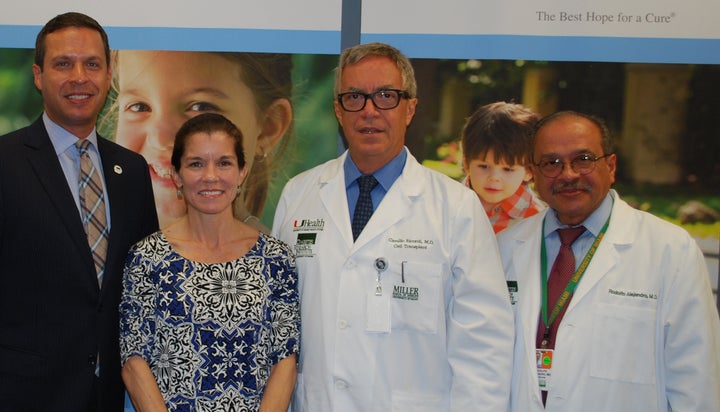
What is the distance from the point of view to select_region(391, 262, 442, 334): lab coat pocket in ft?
7.43

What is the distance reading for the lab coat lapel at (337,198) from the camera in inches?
93.4

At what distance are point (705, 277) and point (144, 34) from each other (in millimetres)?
2818

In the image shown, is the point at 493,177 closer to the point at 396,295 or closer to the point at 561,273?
the point at 561,273

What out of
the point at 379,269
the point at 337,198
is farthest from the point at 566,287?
the point at 337,198

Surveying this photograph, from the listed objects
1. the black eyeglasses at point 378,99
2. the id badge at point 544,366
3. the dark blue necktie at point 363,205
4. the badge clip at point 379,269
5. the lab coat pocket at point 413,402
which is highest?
the black eyeglasses at point 378,99

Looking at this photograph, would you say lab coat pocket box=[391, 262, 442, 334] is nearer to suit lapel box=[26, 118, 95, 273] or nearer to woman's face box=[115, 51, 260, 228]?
suit lapel box=[26, 118, 95, 273]

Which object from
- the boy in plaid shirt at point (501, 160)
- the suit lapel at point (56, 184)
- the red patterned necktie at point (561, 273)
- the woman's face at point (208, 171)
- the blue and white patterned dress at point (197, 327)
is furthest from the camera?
the boy in plaid shirt at point (501, 160)

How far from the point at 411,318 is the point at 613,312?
0.73 metres

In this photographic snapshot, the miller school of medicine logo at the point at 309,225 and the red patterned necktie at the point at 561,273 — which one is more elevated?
the miller school of medicine logo at the point at 309,225

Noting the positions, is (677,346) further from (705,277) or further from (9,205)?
(9,205)

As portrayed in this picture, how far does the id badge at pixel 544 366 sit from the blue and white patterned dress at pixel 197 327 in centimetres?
99

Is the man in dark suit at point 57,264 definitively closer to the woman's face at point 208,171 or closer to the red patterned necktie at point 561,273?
the woman's face at point 208,171

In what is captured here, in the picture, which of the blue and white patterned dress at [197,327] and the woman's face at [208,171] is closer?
the blue and white patterned dress at [197,327]

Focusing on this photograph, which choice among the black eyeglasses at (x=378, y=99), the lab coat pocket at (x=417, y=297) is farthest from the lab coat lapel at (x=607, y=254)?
the black eyeglasses at (x=378, y=99)
